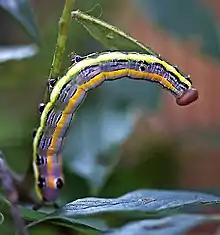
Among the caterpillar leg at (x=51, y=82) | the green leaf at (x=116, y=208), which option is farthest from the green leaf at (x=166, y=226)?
the caterpillar leg at (x=51, y=82)

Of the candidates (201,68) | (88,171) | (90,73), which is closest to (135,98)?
(88,171)

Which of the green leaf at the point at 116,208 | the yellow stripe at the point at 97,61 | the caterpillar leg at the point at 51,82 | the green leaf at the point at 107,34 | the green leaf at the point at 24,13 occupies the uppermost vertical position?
the green leaf at the point at 24,13

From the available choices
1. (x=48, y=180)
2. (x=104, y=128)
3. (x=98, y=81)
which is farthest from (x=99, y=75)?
(x=104, y=128)

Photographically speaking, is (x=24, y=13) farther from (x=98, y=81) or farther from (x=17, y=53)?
(x=98, y=81)

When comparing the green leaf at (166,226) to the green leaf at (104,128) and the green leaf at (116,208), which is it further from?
the green leaf at (104,128)

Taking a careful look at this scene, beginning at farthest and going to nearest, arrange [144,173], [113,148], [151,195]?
[144,173], [113,148], [151,195]

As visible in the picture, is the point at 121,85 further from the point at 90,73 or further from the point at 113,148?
the point at 90,73

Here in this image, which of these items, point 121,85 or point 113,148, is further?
point 121,85
